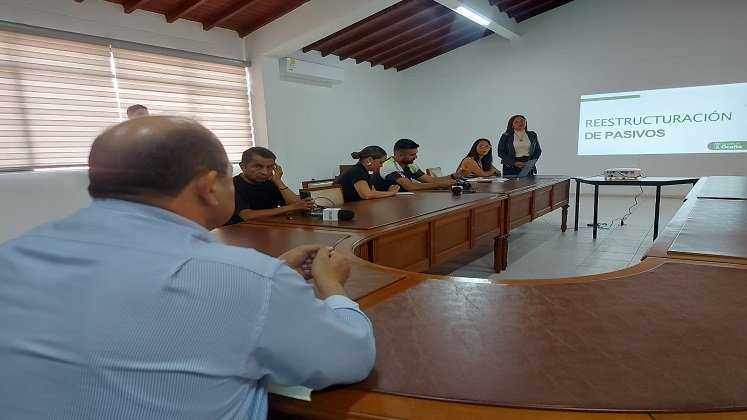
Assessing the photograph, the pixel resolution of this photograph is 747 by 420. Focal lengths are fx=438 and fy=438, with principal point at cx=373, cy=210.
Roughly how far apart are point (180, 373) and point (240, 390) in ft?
0.30

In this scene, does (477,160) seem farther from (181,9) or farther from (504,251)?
(181,9)

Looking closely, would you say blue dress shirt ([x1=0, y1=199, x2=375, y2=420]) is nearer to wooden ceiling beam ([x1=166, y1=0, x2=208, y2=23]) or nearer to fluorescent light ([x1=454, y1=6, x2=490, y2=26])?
wooden ceiling beam ([x1=166, y1=0, x2=208, y2=23])

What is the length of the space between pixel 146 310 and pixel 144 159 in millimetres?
213

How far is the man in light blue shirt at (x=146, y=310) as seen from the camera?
523 millimetres

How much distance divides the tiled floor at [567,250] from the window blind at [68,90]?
8.60 ft

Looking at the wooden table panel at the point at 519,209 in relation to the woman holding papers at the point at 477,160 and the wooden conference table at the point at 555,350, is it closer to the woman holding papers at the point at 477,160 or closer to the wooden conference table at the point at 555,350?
the woman holding papers at the point at 477,160

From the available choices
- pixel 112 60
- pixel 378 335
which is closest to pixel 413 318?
pixel 378 335

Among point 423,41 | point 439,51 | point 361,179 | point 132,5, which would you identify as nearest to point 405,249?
point 361,179

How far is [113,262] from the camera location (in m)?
0.54

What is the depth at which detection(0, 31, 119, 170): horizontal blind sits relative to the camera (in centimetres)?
379

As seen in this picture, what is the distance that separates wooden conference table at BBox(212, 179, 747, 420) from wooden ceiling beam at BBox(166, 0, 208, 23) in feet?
14.7

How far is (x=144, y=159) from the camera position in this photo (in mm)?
609

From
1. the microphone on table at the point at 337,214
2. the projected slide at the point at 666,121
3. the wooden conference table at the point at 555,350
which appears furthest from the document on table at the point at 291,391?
the projected slide at the point at 666,121

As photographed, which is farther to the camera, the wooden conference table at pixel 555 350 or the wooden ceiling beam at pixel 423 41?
the wooden ceiling beam at pixel 423 41
